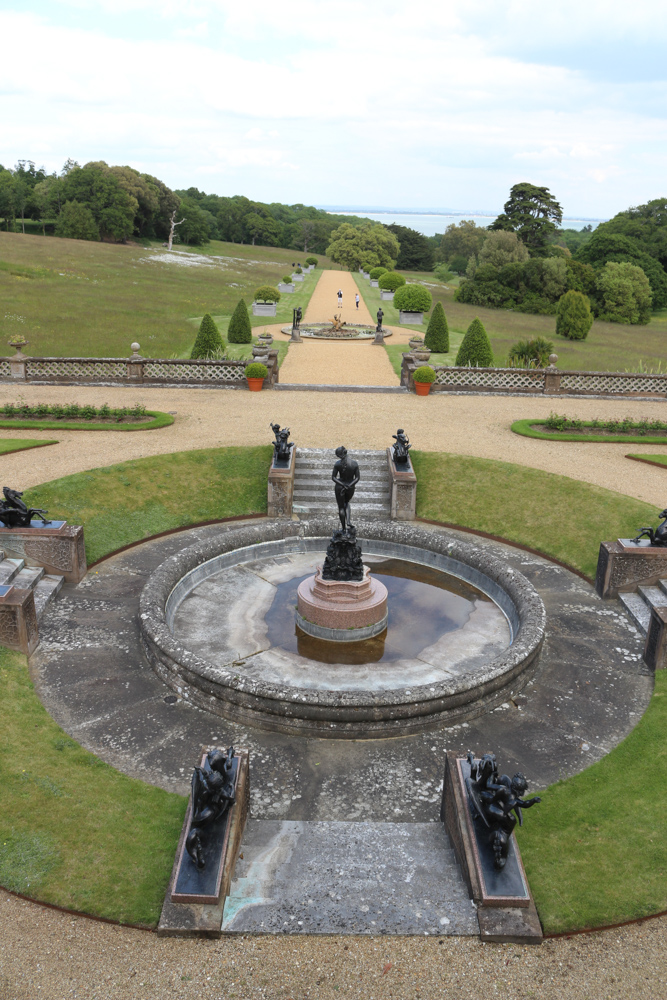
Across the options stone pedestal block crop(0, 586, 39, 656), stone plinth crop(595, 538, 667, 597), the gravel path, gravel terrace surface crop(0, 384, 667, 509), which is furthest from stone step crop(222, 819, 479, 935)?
the gravel path

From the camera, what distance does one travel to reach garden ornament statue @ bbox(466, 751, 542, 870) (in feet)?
26.7

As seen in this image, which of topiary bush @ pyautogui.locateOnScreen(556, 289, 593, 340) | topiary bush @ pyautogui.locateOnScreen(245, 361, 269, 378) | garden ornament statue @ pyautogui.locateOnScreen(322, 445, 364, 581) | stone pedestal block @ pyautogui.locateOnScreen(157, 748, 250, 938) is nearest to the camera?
stone pedestal block @ pyautogui.locateOnScreen(157, 748, 250, 938)

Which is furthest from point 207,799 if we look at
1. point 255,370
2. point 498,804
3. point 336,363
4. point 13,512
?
point 336,363

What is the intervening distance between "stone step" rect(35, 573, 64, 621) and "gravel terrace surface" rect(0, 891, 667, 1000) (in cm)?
771

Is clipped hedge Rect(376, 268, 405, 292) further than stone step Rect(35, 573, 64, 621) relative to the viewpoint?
Yes

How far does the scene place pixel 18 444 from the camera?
74.7 ft

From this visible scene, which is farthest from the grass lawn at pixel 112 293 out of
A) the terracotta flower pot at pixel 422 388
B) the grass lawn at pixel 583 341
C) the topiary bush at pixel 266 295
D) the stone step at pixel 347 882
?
the stone step at pixel 347 882

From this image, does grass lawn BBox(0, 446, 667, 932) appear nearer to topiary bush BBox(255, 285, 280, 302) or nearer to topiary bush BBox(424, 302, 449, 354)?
topiary bush BBox(424, 302, 449, 354)

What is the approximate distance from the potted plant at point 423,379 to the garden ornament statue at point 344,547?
19062 mm

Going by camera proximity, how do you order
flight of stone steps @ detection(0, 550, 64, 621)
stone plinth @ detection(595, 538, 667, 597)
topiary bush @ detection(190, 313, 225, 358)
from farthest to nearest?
topiary bush @ detection(190, 313, 225, 358) → stone plinth @ detection(595, 538, 667, 597) → flight of stone steps @ detection(0, 550, 64, 621)

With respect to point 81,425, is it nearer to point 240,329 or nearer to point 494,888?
point 240,329

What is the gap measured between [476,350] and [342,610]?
2766cm

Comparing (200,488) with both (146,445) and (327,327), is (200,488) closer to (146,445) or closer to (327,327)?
(146,445)

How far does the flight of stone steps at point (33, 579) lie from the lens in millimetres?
14938
